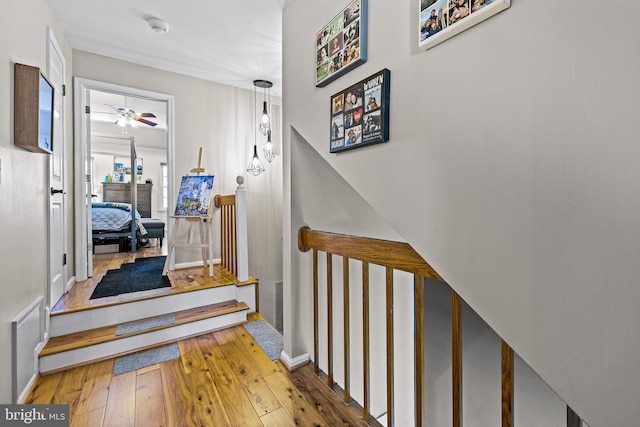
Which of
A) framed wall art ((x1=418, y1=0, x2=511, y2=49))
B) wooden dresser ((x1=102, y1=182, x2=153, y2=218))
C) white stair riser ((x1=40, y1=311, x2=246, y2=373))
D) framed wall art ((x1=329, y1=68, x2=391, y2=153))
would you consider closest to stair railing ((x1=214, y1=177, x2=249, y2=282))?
white stair riser ((x1=40, y1=311, x2=246, y2=373))

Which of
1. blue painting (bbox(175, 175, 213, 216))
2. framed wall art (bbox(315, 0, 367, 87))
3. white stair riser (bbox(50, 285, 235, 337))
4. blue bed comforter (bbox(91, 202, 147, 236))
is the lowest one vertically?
white stair riser (bbox(50, 285, 235, 337))

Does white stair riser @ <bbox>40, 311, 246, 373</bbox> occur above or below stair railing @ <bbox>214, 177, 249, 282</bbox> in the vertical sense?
below

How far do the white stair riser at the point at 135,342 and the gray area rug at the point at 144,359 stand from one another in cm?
8

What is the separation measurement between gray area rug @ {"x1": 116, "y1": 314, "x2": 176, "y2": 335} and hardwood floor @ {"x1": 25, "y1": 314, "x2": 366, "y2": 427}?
8.9 inches

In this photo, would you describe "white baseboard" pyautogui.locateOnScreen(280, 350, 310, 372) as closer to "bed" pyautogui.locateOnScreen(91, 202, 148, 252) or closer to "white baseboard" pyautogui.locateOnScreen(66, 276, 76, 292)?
"white baseboard" pyautogui.locateOnScreen(66, 276, 76, 292)

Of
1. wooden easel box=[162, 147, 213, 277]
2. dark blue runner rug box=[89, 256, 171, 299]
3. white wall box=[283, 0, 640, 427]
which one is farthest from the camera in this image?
wooden easel box=[162, 147, 213, 277]

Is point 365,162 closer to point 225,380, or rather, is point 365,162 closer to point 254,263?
point 225,380

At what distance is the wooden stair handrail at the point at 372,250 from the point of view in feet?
3.63

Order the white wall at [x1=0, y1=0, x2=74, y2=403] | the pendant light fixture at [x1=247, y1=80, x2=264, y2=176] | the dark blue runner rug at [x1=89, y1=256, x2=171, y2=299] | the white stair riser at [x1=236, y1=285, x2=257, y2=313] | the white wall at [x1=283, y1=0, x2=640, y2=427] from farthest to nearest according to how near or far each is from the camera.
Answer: the pendant light fixture at [x1=247, y1=80, x2=264, y2=176] < the white stair riser at [x1=236, y1=285, x2=257, y2=313] < the dark blue runner rug at [x1=89, y1=256, x2=171, y2=299] < the white wall at [x1=0, y1=0, x2=74, y2=403] < the white wall at [x1=283, y1=0, x2=640, y2=427]

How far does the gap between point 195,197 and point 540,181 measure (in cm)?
309

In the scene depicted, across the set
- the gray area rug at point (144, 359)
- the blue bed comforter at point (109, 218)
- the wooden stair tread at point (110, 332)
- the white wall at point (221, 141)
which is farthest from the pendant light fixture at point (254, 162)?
the blue bed comforter at point (109, 218)

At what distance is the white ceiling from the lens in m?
2.26

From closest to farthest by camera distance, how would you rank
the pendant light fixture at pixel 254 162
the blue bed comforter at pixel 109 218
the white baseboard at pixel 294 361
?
the white baseboard at pixel 294 361, the pendant light fixture at pixel 254 162, the blue bed comforter at pixel 109 218

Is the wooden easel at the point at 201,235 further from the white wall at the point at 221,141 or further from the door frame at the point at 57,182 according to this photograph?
the door frame at the point at 57,182
